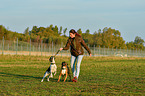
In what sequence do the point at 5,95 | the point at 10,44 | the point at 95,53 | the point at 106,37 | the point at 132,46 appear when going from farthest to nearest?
1. the point at 132,46
2. the point at 106,37
3. the point at 95,53
4. the point at 10,44
5. the point at 5,95

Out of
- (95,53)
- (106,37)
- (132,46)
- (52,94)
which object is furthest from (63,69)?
(132,46)

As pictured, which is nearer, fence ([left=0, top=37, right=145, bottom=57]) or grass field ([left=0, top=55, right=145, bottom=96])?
grass field ([left=0, top=55, right=145, bottom=96])

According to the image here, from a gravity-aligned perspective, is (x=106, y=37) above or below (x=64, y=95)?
above

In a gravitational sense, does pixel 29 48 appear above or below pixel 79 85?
above

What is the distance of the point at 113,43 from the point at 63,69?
2841 inches

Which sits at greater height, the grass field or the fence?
the fence

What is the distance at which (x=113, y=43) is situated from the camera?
8131 cm

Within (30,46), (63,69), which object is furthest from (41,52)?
(63,69)

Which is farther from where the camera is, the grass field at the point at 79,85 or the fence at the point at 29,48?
the fence at the point at 29,48

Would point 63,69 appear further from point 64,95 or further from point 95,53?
point 95,53

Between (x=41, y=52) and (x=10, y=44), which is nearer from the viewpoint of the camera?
(x=10, y=44)

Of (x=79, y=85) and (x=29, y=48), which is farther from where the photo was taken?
(x=29, y=48)

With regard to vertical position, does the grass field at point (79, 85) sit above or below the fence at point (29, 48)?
below

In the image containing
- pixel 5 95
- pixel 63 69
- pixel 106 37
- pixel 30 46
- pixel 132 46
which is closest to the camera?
pixel 5 95
